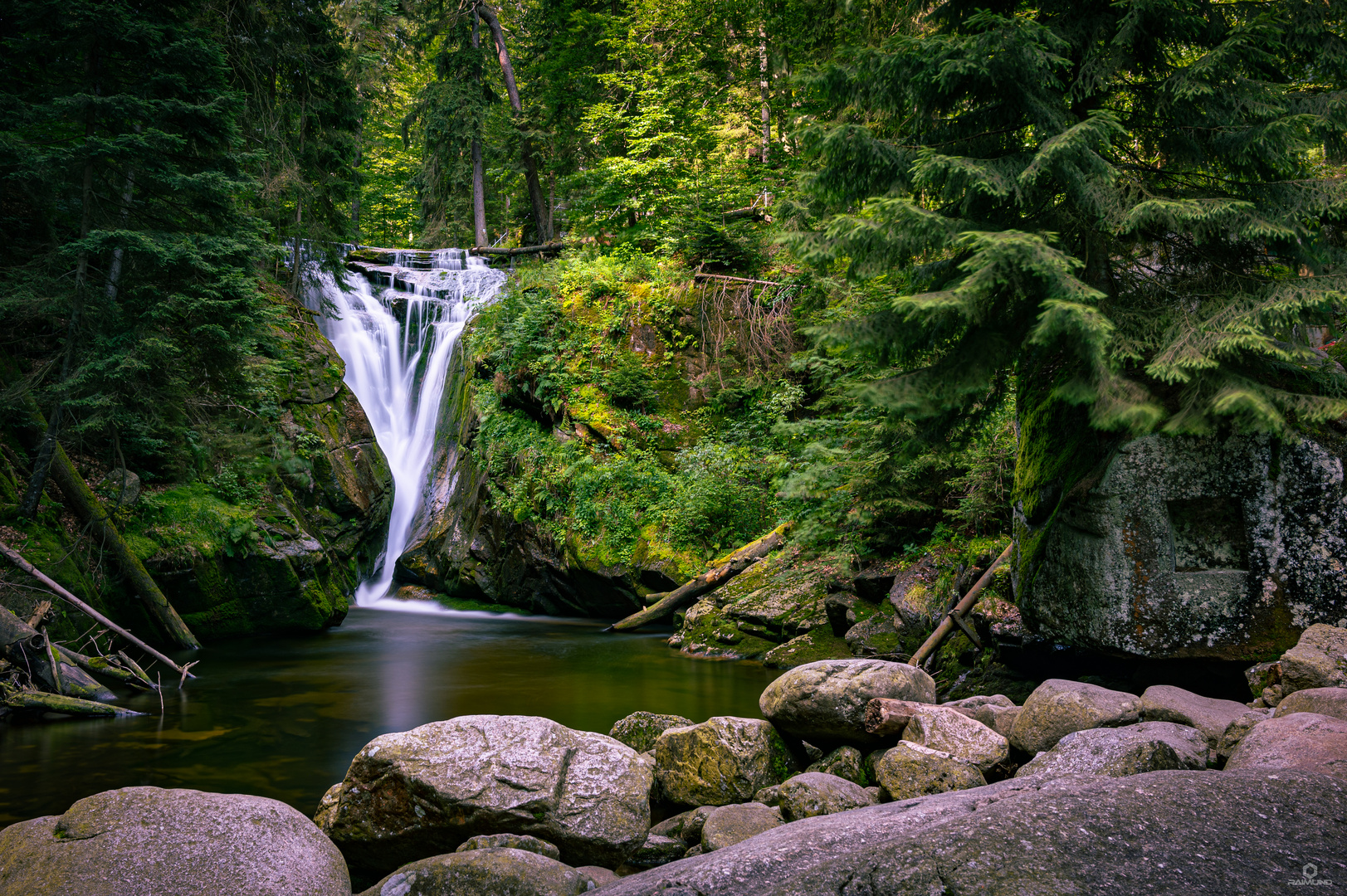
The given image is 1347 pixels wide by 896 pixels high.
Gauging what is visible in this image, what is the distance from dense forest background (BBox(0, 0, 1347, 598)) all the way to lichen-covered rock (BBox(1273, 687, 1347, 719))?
160 cm

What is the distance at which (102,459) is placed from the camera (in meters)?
11.0

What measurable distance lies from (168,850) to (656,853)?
8.44ft

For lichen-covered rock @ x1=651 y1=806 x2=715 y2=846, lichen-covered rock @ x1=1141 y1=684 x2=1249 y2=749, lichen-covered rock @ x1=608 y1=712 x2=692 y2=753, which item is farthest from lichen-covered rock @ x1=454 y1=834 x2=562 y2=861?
lichen-covered rock @ x1=1141 y1=684 x2=1249 y2=749

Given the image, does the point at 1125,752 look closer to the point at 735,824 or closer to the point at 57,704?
the point at 735,824

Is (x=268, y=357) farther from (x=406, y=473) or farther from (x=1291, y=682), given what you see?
(x=1291, y=682)

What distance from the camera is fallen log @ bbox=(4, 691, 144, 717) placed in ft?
24.3

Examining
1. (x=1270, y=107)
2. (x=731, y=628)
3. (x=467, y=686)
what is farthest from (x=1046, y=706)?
(x=467, y=686)

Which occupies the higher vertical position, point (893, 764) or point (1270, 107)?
point (1270, 107)

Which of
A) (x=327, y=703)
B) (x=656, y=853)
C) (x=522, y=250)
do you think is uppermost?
(x=522, y=250)

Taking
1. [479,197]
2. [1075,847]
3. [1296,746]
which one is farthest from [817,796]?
[479,197]

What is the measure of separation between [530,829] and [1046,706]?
348 cm

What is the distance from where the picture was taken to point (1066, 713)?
469 cm

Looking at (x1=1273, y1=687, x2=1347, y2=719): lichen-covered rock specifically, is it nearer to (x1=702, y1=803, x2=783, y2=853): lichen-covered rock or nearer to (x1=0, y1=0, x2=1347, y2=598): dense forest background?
(x1=0, y1=0, x2=1347, y2=598): dense forest background

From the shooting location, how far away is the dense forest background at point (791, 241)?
16.5 ft
